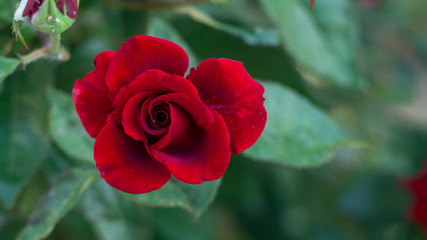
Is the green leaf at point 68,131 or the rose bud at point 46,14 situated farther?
the green leaf at point 68,131

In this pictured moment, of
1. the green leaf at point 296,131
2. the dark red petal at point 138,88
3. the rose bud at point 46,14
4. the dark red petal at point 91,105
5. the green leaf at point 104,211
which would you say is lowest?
the green leaf at point 104,211

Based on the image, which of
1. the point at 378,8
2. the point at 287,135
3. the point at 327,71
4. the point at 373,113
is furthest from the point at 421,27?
the point at 287,135

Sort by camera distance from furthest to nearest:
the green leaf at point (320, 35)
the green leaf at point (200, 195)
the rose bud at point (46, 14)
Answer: the green leaf at point (320, 35) → the green leaf at point (200, 195) → the rose bud at point (46, 14)

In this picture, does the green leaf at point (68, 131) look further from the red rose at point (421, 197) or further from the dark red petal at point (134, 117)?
the red rose at point (421, 197)

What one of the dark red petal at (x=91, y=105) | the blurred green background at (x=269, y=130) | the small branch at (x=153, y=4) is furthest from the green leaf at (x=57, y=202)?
the small branch at (x=153, y=4)

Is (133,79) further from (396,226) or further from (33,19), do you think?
(396,226)

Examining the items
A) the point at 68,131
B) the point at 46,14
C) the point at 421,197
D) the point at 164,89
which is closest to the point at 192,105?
the point at 164,89

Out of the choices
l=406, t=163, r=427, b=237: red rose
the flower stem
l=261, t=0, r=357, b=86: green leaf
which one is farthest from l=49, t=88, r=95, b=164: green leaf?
l=406, t=163, r=427, b=237: red rose
